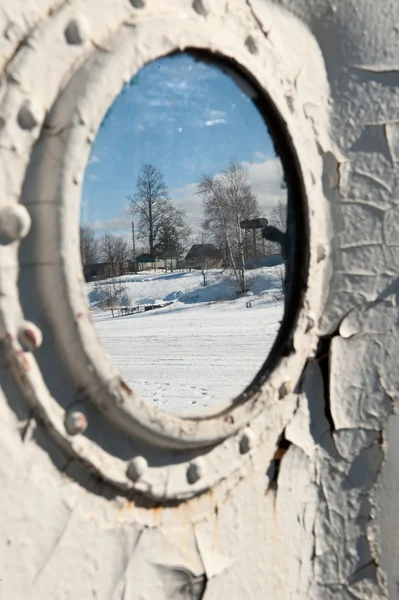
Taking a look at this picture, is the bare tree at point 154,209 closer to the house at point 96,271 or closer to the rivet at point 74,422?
the house at point 96,271

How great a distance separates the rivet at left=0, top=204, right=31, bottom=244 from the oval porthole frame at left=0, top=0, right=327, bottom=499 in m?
0.01

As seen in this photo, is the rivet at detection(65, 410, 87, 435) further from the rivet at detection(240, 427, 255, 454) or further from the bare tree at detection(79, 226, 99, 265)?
the rivet at detection(240, 427, 255, 454)

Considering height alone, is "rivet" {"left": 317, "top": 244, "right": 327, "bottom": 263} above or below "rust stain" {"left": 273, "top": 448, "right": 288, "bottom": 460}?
above

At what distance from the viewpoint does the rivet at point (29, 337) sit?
83 centimetres

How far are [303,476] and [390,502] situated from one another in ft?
0.77

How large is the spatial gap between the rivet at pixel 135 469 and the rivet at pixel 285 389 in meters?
0.37

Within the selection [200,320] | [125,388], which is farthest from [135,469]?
[200,320]

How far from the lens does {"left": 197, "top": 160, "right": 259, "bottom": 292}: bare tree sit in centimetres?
123

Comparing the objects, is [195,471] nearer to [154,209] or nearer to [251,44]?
[154,209]

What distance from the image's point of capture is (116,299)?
1223 mm

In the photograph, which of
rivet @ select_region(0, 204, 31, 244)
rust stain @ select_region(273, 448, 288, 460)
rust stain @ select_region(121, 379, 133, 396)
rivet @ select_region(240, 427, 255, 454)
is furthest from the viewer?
rust stain @ select_region(273, 448, 288, 460)

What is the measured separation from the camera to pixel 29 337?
84cm

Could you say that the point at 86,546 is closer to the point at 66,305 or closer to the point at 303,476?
the point at 66,305

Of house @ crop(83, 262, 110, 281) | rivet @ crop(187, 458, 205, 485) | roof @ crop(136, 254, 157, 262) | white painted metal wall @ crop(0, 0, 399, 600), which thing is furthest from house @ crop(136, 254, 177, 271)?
rivet @ crop(187, 458, 205, 485)
